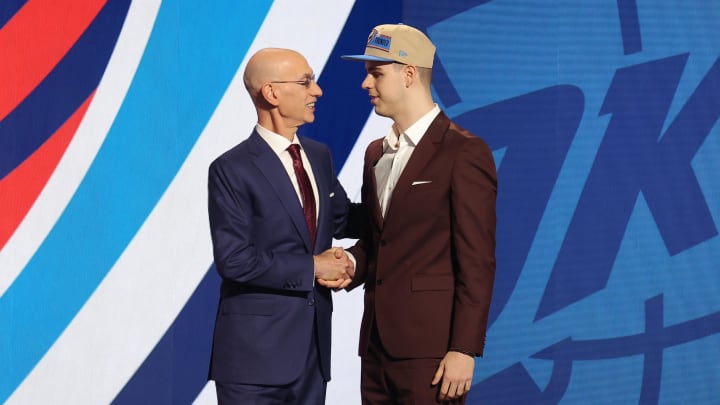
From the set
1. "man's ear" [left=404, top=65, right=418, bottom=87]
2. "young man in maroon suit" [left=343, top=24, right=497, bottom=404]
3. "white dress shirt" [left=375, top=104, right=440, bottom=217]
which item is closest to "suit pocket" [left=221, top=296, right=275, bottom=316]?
"young man in maroon suit" [left=343, top=24, right=497, bottom=404]

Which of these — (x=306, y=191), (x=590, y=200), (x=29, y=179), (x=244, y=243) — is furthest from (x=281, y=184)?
(x=590, y=200)

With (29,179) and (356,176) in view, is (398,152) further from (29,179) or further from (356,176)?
(29,179)

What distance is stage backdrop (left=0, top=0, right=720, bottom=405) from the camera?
3.96 m

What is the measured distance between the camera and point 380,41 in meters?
2.96

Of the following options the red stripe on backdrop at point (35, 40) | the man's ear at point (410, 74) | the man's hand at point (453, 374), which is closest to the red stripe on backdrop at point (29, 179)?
the red stripe on backdrop at point (35, 40)

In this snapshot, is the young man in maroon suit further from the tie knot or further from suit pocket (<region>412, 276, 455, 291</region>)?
the tie knot

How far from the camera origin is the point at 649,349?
4.61 m

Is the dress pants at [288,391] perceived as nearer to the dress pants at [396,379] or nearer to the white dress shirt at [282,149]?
the dress pants at [396,379]

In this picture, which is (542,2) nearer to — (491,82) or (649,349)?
(491,82)

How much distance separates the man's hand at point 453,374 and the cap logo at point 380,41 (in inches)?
35.6

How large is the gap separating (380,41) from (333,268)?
0.69 meters

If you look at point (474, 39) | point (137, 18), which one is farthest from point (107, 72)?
point (474, 39)

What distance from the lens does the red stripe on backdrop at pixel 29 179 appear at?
390 cm

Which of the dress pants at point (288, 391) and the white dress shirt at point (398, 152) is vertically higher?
the white dress shirt at point (398, 152)
